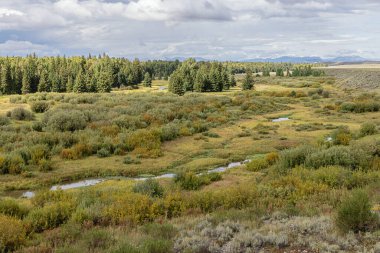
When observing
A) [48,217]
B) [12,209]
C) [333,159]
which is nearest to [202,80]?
[333,159]

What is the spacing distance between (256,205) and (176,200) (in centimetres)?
276

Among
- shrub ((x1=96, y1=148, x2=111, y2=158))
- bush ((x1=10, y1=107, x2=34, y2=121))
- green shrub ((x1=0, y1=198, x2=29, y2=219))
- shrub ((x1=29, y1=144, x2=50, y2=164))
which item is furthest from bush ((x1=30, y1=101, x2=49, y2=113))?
green shrub ((x1=0, y1=198, x2=29, y2=219))

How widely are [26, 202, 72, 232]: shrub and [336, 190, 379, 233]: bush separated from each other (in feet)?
25.7

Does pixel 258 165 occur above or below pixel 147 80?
below

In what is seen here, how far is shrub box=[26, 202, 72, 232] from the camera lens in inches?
414

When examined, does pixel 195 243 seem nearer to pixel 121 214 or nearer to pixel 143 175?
pixel 121 214

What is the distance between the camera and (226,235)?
27.9ft

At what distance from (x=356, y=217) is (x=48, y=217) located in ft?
27.8

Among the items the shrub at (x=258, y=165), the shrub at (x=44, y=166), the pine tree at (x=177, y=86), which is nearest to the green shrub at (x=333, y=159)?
the shrub at (x=258, y=165)

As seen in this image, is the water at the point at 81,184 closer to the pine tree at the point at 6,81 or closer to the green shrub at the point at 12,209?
the green shrub at the point at 12,209

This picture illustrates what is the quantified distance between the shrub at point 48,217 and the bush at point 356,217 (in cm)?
784

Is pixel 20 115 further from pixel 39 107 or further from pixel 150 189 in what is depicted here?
pixel 150 189

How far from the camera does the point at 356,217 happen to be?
26.9 feet

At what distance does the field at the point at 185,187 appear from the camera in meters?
8.30
